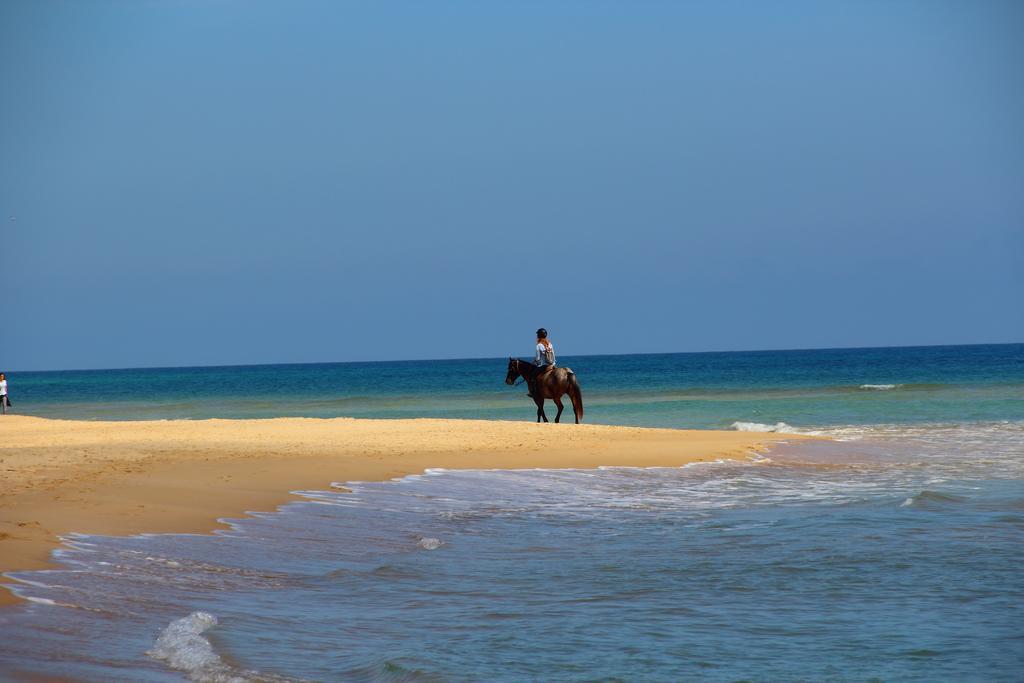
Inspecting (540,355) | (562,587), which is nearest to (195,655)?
(562,587)

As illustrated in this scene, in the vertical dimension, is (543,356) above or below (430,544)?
above

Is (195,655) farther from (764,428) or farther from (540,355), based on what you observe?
(764,428)

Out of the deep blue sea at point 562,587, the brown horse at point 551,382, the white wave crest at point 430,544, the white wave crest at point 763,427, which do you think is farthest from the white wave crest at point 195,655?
the white wave crest at point 763,427

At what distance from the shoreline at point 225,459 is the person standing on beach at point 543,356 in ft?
5.73

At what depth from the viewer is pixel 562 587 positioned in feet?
28.9

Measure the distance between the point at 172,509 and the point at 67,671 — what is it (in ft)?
19.2

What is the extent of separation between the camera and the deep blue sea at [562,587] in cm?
662

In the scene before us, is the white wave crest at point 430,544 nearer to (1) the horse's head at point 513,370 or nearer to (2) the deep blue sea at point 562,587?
(2) the deep blue sea at point 562,587

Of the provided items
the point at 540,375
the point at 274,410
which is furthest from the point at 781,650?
the point at 274,410

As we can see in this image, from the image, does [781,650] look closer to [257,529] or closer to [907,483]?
[257,529]

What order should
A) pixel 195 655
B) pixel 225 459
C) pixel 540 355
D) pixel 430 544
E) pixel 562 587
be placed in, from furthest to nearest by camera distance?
pixel 540 355
pixel 225 459
pixel 430 544
pixel 562 587
pixel 195 655

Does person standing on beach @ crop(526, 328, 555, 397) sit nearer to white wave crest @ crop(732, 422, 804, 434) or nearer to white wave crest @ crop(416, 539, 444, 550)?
white wave crest @ crop(732, 422, 804, 434)

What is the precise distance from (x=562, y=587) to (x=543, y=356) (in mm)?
18239

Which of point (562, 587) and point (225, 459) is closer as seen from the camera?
point (562, 587)
